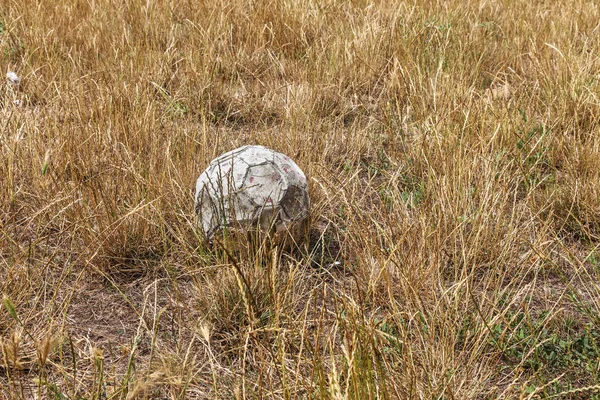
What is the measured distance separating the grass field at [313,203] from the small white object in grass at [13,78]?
56mm

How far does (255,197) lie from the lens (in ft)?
7.99

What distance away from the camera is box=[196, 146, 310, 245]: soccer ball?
7.86ft

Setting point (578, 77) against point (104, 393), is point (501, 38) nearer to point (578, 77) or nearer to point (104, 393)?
point (578, 77)

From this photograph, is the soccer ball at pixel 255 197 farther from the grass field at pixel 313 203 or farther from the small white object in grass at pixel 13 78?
the small white object in grass at pixel 13 78

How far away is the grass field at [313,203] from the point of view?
75.0 inches

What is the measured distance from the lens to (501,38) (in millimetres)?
4762

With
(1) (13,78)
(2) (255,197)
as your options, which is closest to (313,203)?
(2) (255,197)

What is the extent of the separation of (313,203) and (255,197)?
482 millimetres

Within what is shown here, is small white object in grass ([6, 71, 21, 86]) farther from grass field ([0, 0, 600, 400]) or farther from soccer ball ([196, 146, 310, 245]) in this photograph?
soccer ball ([196, 146, 310, 245])

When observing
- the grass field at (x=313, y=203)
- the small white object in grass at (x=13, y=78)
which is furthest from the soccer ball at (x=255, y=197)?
the small white object in grass at (x=13, y=78)

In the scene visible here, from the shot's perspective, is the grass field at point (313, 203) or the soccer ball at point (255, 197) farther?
the soccer ball at point (255, 197)

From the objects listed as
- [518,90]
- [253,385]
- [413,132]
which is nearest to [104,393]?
[253,385]

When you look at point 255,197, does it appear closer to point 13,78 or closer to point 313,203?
point 313,203

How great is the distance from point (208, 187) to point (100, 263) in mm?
513
